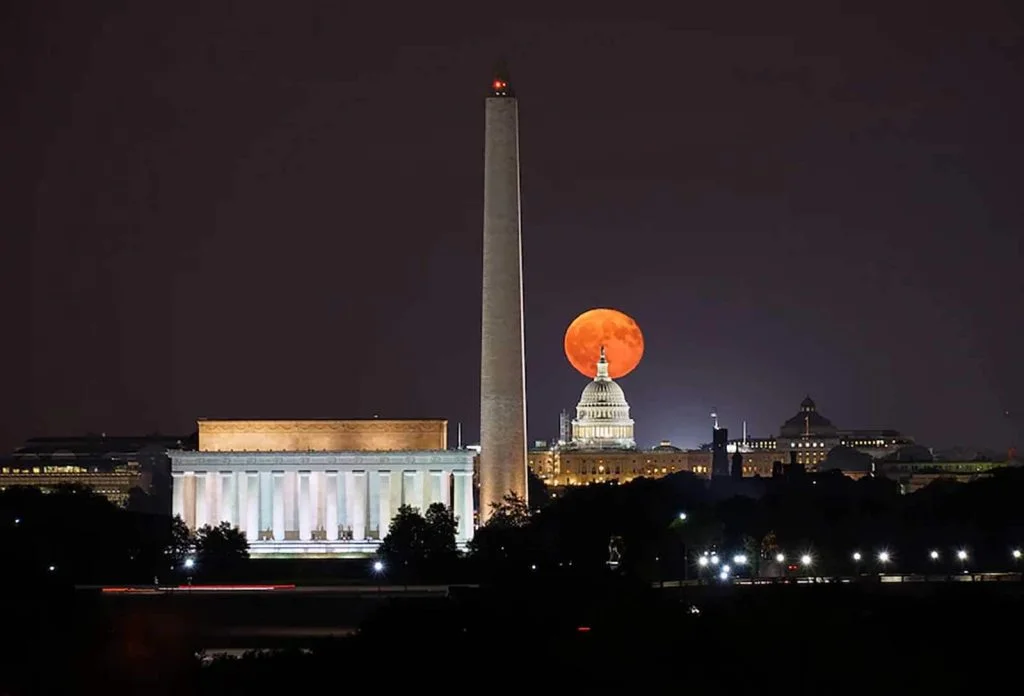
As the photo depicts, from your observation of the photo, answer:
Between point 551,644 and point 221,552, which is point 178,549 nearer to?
point 221,552

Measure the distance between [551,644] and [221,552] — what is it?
76756 millimetres

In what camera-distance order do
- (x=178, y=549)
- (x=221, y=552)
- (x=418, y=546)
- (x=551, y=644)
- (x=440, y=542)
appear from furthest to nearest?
(x=178, y=549) → (x=221, y=552) → (x=440, y=542) → (x=418, y=546) → (x=551, y=644)

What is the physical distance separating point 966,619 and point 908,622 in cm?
218

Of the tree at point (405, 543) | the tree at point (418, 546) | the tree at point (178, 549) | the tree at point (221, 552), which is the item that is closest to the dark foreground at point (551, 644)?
the tree at point (418, 546)

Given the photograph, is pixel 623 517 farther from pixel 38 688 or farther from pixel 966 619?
pixel 38 688

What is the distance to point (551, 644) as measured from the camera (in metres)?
118

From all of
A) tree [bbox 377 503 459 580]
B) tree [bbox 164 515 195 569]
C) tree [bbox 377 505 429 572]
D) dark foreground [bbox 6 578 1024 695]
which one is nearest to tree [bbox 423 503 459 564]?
tree [bbox 377 503 459 580]

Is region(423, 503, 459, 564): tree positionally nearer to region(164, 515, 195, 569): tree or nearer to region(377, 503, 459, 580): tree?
region(377, 503, 459, 580): tree

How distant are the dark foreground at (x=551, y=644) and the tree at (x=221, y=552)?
4225cm

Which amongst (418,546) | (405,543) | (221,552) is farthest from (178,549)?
(418,546)

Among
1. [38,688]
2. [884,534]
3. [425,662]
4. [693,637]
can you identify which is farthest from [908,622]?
[884,534]

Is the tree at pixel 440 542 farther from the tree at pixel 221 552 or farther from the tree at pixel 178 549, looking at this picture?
the tree at pixel 178 549

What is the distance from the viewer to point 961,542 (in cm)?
18562

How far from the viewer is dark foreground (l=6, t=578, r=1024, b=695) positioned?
108375 mm
